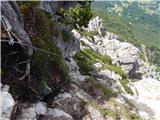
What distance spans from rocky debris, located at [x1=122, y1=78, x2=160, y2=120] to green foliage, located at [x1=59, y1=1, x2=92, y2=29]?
32.2 feet

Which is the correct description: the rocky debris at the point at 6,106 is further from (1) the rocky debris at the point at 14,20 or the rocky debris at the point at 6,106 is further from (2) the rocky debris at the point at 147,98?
(2) the rocky debris at the point at 147,98

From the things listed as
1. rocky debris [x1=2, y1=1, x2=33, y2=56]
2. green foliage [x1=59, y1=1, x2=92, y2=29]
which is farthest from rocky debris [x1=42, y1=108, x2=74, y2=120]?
green foliage [x1=59, y1=1, x2=92, y2=29]

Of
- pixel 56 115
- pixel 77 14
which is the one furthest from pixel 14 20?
pixel 77 14

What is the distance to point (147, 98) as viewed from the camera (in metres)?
56.6

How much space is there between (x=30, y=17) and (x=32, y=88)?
5570mm

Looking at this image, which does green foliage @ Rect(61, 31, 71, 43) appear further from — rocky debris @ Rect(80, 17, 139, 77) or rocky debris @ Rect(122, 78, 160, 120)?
rocky debris @ Rect(80, 17, 139, 77)

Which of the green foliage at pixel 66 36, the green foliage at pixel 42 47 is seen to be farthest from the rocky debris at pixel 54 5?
the green foliage at pixel 66 36

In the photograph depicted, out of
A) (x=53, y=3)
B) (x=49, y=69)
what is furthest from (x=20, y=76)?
(x=53, y=3)

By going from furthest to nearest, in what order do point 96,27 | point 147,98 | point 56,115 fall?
point 96,27 < point 147,98 < point 56,115

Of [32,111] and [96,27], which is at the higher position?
[32,111]

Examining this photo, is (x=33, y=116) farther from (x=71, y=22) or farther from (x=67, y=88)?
(x=71, y=22)

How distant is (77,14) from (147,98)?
20869 millimetres

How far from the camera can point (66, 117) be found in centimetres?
2995

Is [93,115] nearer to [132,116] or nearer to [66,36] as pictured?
[132,116]
